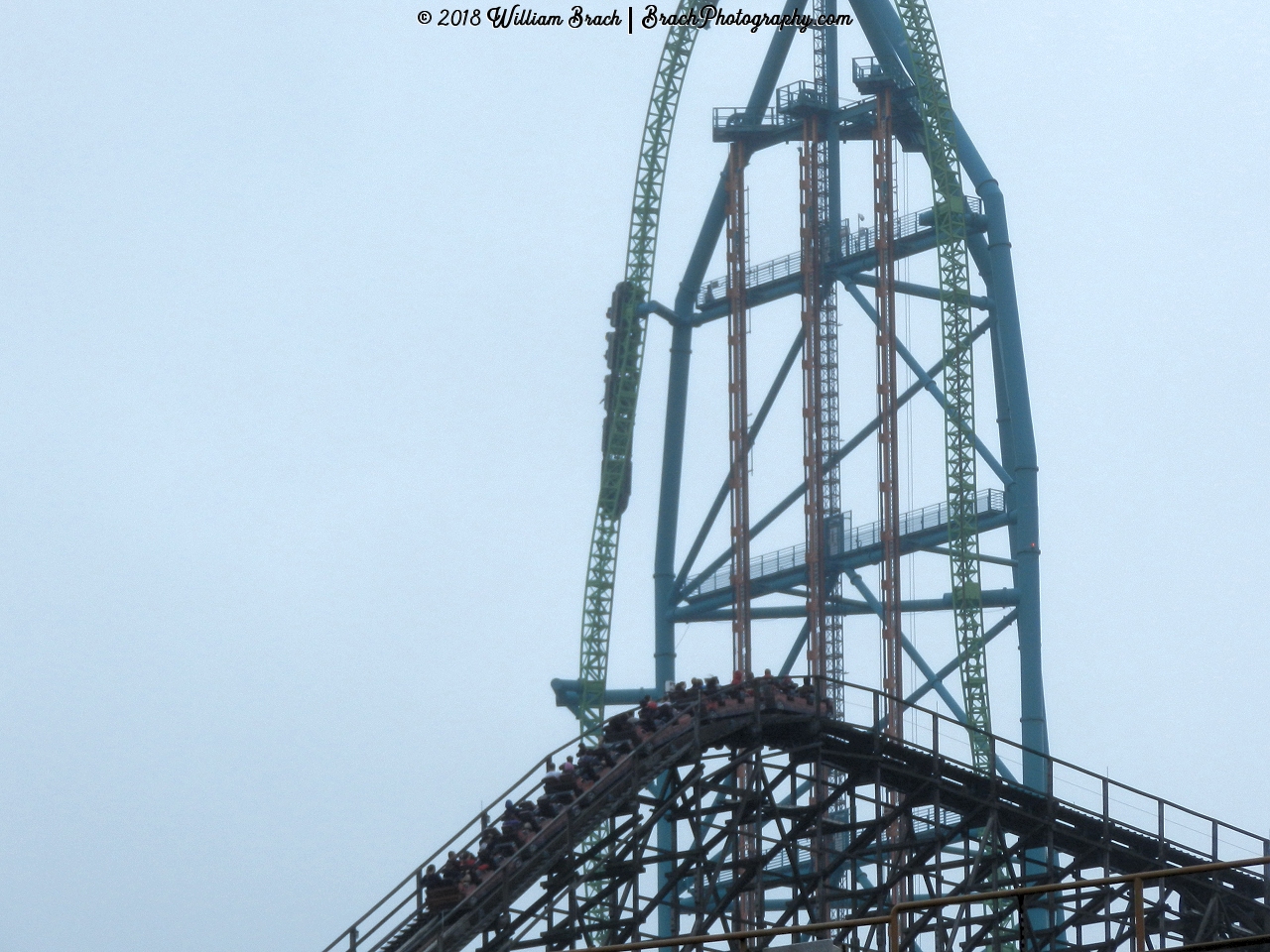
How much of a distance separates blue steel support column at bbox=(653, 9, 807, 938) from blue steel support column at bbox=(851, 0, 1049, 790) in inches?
112

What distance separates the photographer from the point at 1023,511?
44094 mm

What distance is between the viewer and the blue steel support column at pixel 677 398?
48.1 meters

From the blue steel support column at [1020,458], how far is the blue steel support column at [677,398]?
2839 mm

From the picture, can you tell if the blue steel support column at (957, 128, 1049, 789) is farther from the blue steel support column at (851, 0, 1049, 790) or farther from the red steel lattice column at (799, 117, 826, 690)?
the red steel lattice column at (799, 117, 826, 690)

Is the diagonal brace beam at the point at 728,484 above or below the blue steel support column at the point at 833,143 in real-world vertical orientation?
below

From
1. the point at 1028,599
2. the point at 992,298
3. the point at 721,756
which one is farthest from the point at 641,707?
the point at 992,298

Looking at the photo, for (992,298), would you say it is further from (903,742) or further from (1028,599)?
(903,742)

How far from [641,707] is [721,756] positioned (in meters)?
1.52

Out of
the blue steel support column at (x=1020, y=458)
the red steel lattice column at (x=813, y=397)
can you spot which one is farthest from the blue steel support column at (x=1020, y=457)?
the red steel lattice column at (x=813, y=397)

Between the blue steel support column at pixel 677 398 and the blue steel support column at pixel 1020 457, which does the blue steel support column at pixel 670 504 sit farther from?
the blue steel support column at pixel 1020 457

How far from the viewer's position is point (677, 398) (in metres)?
49.4

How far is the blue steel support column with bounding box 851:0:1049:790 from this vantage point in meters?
43.0

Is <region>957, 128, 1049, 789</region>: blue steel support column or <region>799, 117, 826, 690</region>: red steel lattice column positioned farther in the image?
<region>799, 117, 826, 690</region>: red steel lattice column

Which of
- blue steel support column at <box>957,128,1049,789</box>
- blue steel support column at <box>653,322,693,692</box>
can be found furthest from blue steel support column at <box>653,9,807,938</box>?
blue steel support column at <box>957,128,1049,789</box>
